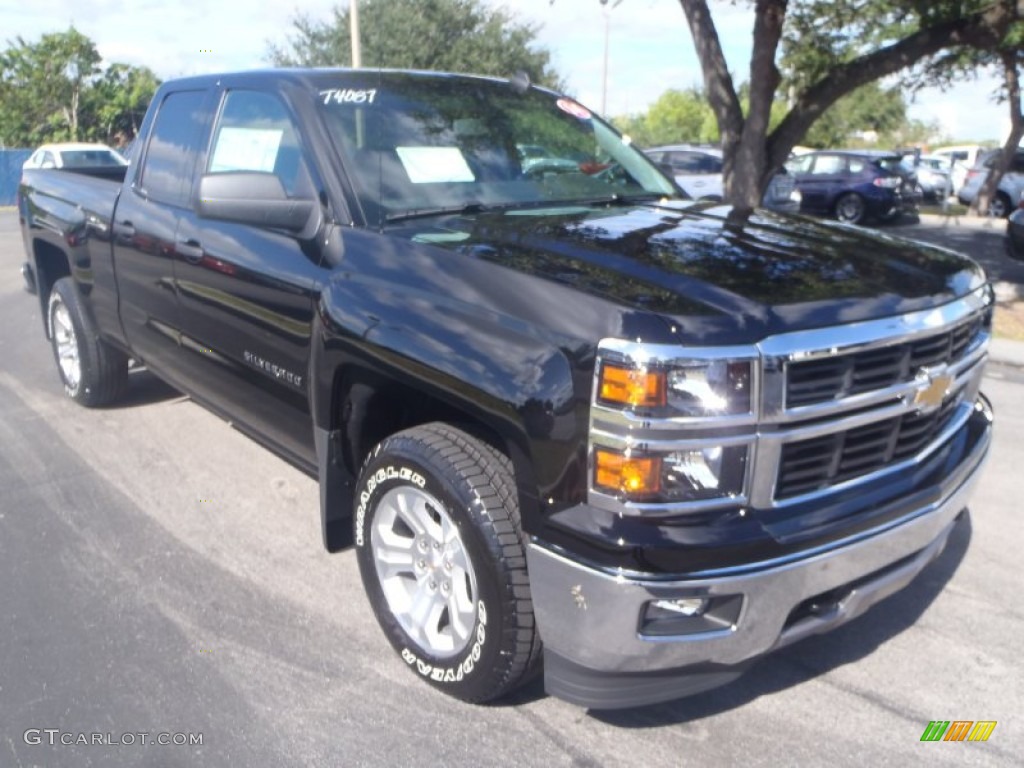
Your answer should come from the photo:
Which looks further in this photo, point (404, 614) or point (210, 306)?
point (210, 306)

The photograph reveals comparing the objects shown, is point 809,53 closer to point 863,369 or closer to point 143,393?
point 143,393

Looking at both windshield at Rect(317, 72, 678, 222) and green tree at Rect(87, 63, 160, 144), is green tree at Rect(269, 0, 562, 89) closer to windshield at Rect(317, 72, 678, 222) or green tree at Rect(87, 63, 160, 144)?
green tree at Rect(87, 63, 160, 144)

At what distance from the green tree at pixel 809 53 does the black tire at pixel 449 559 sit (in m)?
7.40

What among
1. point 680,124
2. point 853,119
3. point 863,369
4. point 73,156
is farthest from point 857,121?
point 863,369

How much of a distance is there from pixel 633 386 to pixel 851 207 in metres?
19.3

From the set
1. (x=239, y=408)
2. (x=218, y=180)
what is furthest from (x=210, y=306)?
(x=218, y=180)

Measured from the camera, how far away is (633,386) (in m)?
2.47

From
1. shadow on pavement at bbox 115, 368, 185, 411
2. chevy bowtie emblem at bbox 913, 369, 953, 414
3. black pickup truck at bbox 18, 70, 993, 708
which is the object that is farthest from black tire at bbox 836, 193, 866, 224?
chevy bowtie emblem at bbox 913, 369, 953, 414

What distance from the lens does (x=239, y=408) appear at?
4359mm

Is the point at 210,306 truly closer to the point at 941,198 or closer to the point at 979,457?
the point at 979,457

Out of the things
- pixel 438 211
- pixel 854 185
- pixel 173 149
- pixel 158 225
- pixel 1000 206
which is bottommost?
pixel 1000 206

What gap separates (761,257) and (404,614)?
166cm

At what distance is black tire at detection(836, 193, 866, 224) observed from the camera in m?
20.1

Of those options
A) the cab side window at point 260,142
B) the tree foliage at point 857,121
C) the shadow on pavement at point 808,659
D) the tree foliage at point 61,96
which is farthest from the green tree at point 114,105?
the shadow on pavement at point 808,659
